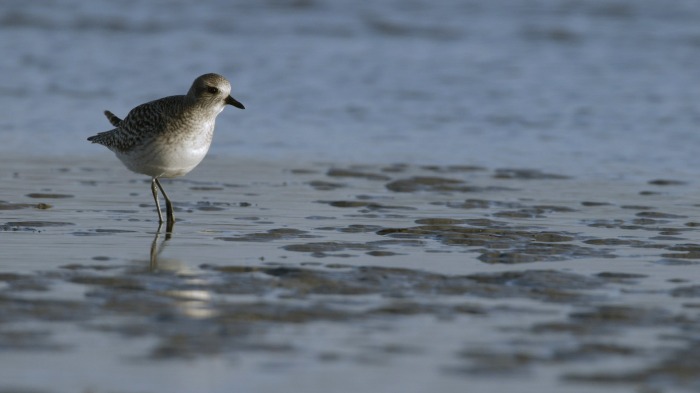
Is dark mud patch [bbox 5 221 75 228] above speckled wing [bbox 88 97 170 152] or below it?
below

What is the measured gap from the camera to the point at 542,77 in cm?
1775

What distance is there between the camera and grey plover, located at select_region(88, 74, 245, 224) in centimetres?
888

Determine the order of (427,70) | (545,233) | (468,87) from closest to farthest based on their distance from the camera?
(545,233)
(468,87)
(427,70)

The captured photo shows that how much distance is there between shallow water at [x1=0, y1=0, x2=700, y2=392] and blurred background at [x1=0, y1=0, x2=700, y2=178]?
2.7 inches

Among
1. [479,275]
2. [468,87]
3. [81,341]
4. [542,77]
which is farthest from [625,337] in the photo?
[542,77]

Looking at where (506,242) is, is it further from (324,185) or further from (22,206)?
(22,206)

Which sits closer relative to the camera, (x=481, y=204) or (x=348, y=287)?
(x=348, y=287)

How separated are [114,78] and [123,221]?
28.5 feet

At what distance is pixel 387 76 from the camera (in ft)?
58.5

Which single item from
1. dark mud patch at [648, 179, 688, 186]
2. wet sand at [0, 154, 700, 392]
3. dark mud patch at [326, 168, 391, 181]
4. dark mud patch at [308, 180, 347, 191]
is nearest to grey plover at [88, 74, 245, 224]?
wet sand at [0, 154, 700, 392]

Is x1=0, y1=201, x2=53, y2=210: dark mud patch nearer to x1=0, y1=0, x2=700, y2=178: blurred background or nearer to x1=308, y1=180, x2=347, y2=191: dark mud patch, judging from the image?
x1=308, y1=180, x2=347, y2=191: dark mud patch

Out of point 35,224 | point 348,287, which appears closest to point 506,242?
point 348,287

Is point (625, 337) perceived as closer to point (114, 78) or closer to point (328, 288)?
point (328, 288)

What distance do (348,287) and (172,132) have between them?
2.81m
